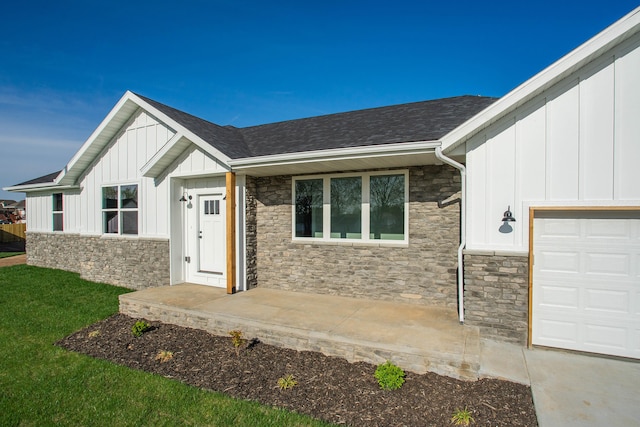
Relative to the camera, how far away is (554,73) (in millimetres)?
4355

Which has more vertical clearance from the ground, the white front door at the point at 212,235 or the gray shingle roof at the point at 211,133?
the gray shingle roof at the point at 211,133

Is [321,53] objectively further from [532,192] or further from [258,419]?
[258,419]

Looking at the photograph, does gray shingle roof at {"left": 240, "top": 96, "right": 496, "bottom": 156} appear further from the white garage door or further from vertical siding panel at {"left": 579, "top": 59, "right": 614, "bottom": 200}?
the white garage door

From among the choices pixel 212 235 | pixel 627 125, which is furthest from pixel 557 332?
pixel 212 235

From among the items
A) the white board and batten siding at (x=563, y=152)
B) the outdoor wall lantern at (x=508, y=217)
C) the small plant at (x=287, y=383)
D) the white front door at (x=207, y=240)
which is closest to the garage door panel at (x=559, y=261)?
the white board and batten siding at (x=563, y=152)

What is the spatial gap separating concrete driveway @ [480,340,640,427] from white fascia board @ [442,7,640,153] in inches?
125

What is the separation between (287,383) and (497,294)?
3304 mm

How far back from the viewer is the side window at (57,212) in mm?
11828

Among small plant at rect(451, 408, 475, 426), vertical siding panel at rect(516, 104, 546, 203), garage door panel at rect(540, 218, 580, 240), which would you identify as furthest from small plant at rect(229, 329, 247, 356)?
garage door panel at rect(540, 218, 580, 240)

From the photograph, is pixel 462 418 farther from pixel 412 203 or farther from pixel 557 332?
pixel 412 203

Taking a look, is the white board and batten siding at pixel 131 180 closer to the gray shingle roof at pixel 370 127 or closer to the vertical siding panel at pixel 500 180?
A: the gray shingle roof at pixel 370 127

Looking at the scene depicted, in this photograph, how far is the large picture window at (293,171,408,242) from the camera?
263 inches

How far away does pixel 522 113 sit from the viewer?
473 cm

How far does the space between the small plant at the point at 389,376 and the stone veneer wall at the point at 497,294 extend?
1816 millimetres
